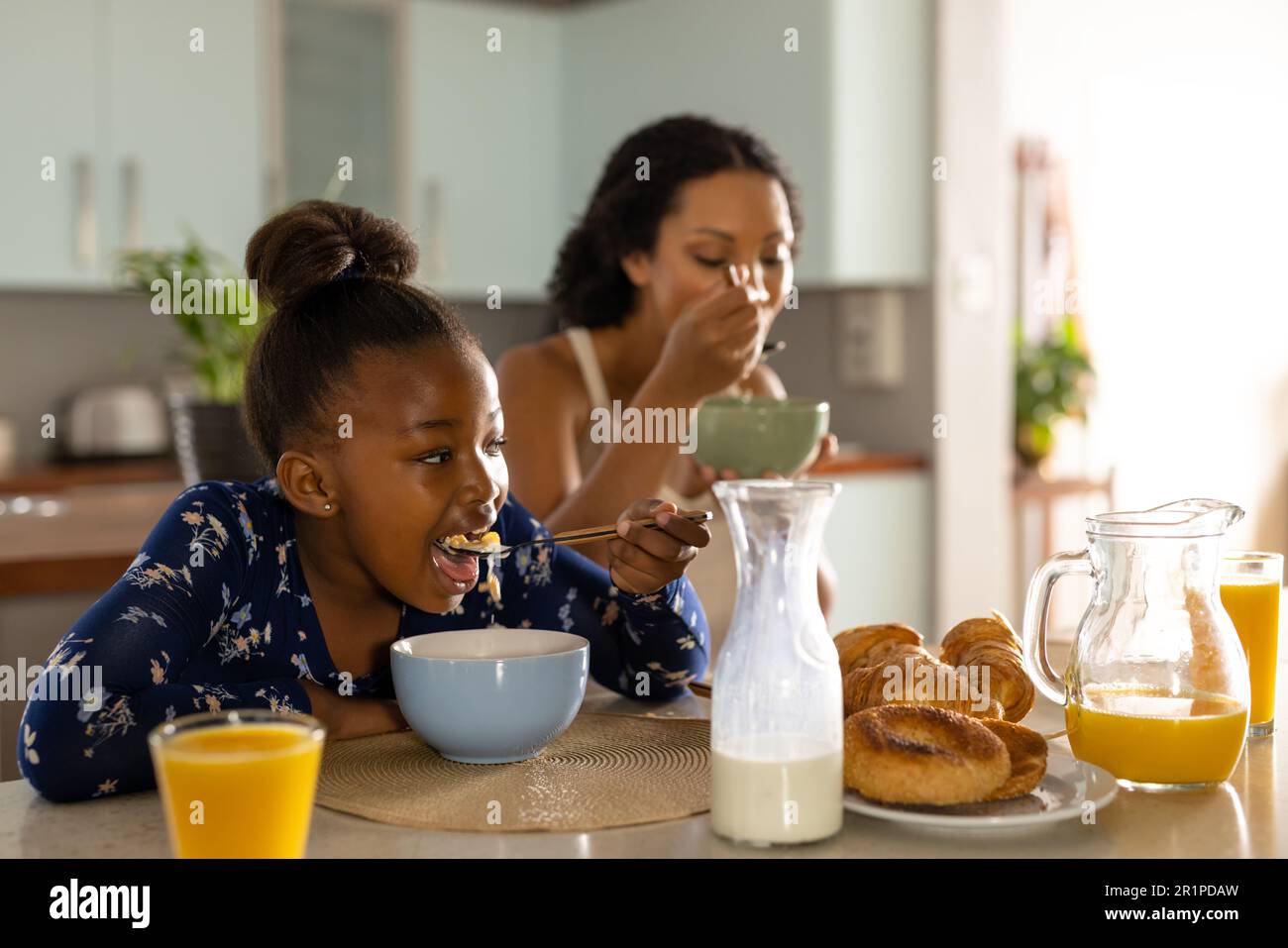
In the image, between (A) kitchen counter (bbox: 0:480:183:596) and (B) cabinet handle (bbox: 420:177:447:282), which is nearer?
(A) kitchen counter (bbox: 0:480:183:596)

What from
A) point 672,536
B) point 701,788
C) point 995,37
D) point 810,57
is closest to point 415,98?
point 810,57

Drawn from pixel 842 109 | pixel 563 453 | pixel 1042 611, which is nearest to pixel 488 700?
pixel 1042 611

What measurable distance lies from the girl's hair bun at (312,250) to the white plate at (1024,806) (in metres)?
0.73

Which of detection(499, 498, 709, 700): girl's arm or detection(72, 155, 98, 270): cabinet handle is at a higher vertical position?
detection(72, 155, 98, 270): cabinet handle

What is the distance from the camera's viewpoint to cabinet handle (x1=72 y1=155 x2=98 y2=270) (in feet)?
12.3

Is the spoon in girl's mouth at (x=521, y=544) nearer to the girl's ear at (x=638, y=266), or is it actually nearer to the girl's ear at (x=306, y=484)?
the girl's ear at (x=306, y=484)

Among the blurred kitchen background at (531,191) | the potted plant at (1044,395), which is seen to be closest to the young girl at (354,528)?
the blurred kitchen background at (531,191)

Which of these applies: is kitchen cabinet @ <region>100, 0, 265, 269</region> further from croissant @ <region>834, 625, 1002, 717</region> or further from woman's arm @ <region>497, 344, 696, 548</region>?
croissant @ <region>834, 625, 1002, 717</region>

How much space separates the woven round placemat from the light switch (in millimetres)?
2588

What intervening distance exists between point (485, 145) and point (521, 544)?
128 inches

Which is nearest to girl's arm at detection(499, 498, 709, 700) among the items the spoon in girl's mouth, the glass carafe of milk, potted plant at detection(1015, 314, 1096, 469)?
the spoon in girl's mouth

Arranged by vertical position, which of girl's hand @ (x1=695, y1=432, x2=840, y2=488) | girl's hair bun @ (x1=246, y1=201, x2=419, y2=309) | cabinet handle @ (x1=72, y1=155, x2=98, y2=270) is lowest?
A: girl's hand @ (x1=695, y1=432, x2=840, y2=488)

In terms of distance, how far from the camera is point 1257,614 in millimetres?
1135

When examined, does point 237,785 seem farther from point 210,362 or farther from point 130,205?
point 130,205
